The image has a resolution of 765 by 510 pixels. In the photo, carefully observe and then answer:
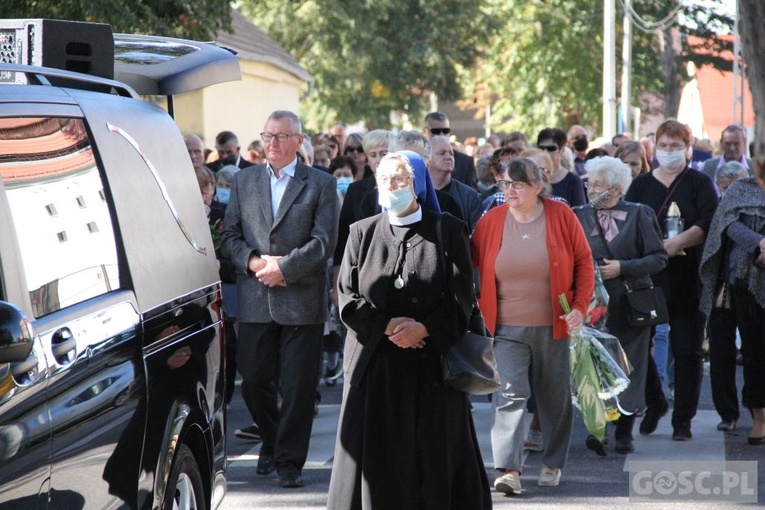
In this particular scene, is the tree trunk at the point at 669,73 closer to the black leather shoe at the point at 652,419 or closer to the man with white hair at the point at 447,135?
the man with white hair at the point at 447,135

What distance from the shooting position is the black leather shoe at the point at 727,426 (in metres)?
9.27

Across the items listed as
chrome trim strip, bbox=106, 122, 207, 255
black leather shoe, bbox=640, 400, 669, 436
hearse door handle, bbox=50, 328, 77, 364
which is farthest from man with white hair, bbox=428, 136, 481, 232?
hearse door handle, bbox=50, 328, 77, 364

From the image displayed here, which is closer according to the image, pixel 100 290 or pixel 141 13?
pixel 100 290

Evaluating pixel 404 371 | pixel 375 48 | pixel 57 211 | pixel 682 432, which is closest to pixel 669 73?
pixel 375 48

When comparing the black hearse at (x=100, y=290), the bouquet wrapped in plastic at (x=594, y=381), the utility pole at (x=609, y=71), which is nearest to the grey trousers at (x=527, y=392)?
the bouquet wrapped in plastic at (x=594, y=381)

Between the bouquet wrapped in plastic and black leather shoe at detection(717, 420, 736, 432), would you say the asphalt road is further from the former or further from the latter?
the bouquet wrapped in plastic

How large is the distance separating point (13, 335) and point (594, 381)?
17.1ft

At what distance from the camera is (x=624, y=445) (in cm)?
869

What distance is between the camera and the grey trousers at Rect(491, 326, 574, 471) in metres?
7.52

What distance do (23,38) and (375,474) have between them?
245 cm

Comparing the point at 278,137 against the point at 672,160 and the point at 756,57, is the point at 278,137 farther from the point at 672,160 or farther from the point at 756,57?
the point at 756,57

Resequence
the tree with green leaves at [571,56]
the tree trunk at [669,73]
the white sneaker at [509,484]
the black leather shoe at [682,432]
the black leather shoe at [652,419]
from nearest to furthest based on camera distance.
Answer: the white sneaker at [509,484]
the black leather shoe at [682,432]
the black leather shoe at [652,419]
the tree with green leaves at [571,56]
the tree trunk at [669,73]

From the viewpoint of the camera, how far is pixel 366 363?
235 inches

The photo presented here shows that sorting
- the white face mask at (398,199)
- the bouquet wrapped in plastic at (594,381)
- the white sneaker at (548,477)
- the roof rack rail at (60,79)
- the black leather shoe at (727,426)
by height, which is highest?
the roof rack rail at (60,79)
